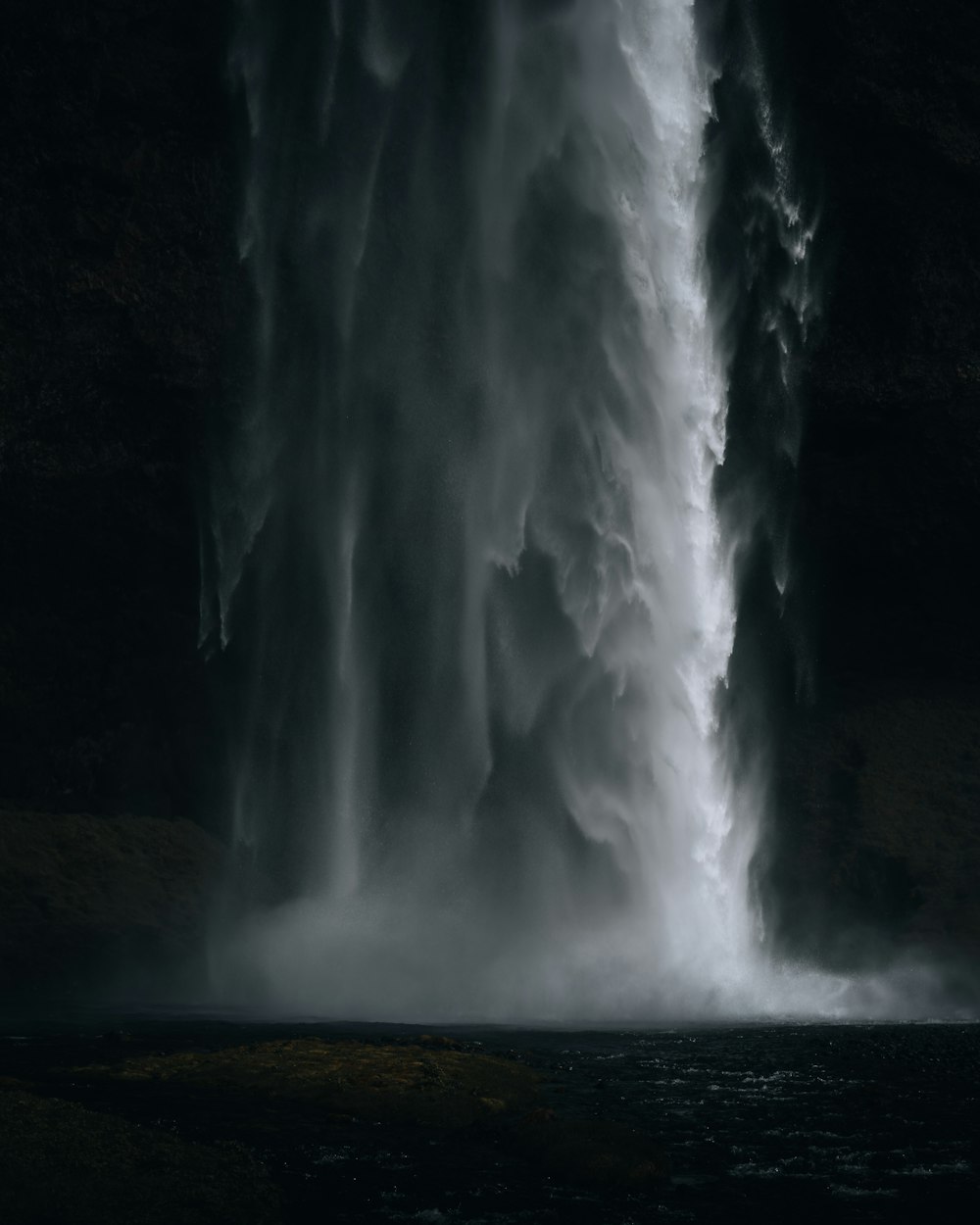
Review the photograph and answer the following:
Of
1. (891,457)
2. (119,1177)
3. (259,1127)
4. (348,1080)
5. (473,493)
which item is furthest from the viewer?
(891,457)

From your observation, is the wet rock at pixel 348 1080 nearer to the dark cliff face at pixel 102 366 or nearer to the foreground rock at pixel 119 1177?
the foreground rock at pixel 119 1177

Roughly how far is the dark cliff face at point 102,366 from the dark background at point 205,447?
0.23ft

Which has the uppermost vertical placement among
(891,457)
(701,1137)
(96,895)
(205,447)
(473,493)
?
(891,457)

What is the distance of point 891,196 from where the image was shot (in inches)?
1729

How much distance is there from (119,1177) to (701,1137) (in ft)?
23.0

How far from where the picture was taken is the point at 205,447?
42656mm

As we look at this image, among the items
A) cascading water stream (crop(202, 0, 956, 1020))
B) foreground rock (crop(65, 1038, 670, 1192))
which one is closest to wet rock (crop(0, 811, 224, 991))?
cascading water stream (crop(202, 0, 956, 1020))

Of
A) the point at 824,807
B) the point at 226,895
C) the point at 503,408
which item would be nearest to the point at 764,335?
the point at 503,408

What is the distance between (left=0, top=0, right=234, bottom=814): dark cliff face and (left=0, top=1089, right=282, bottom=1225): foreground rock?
1057 inches

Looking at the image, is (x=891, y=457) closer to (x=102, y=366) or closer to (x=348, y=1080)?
(x=102, y=366)

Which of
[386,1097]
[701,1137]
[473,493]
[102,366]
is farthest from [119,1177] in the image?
[102,366]

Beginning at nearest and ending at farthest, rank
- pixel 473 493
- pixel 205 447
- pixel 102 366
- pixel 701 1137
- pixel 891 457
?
pixel 701 1137, pixel 102 366, pixel 473 493, pixel 205 447, pixel 891 457

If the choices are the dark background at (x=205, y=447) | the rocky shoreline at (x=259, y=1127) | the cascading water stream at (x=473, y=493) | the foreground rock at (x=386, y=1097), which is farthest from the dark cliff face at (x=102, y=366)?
the foreground rock at (x=386, y=1097)

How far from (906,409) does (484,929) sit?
21831 millimetres
